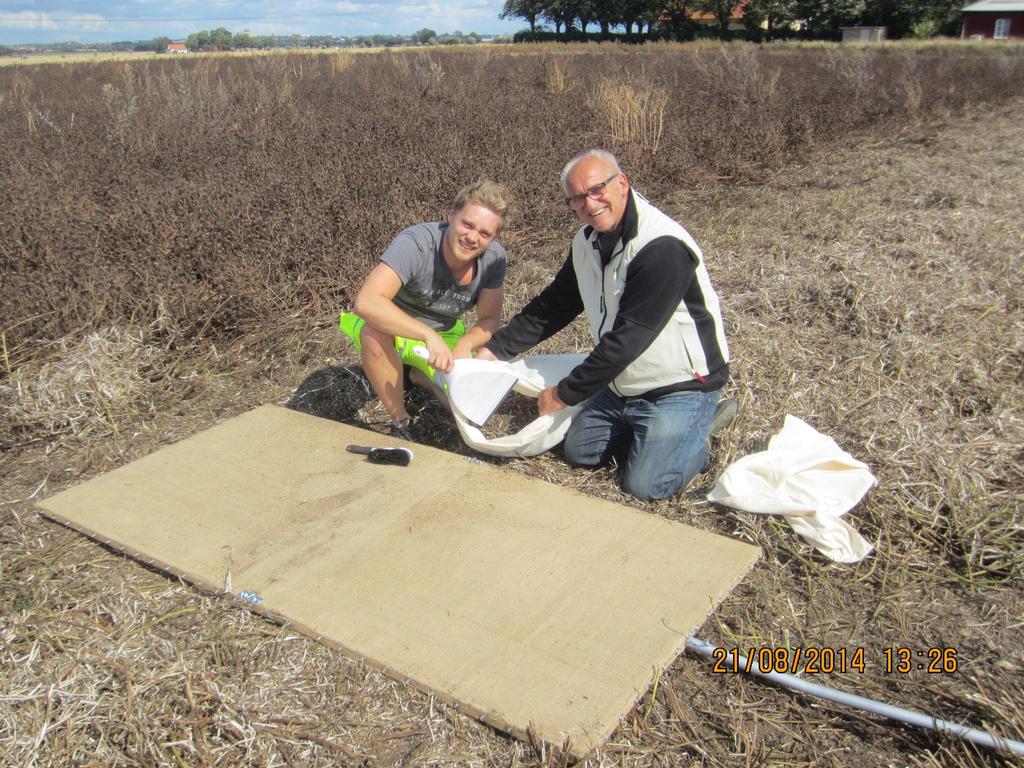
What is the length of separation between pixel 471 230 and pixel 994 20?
53827 mm

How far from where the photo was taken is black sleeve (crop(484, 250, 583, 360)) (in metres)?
3.16

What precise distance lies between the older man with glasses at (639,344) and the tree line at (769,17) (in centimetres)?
4106

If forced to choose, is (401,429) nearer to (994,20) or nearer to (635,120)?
(635,120)

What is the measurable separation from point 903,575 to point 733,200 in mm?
4850

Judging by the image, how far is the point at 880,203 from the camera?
6.17 metres

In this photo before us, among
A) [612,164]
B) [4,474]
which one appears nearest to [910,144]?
[612,164]

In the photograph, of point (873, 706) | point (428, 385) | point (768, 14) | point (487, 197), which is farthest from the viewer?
Result: point (768, 14)

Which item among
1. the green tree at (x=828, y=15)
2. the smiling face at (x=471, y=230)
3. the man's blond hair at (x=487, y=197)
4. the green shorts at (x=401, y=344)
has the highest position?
the green tree at (x=828, y=15)

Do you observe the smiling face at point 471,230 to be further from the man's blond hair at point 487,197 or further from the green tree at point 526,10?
the green tree at point 526,10

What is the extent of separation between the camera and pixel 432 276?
3156 mm

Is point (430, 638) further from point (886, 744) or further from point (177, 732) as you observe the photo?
point (886, 744)

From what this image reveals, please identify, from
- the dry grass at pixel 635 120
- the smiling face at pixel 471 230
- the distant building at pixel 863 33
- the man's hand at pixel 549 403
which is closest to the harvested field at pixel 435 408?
the dry grass at pixel 635 120

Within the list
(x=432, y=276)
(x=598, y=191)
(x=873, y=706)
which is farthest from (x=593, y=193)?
(x=873, y=706)

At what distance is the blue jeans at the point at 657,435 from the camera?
2.79 meters
